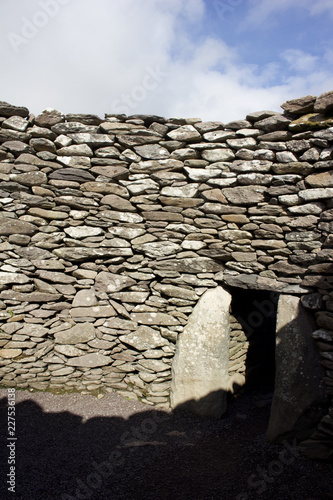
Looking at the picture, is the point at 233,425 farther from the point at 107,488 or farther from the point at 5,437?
the point at 5,437

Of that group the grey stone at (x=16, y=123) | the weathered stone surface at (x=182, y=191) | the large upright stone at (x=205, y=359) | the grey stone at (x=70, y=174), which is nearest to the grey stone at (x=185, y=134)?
the weathered stone surface at (x=182, y=191)

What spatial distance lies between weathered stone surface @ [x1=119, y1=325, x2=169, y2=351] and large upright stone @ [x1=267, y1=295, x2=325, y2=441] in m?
1.59

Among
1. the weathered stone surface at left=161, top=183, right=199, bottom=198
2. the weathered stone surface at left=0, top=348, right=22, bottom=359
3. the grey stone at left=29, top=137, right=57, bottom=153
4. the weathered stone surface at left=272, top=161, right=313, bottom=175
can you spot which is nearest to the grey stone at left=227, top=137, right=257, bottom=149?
the weathered stone surface at left=272, top=161, right=313, bottom=175

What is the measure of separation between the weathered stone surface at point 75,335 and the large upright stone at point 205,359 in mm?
1316

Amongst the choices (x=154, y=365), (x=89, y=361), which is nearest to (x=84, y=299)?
(x=89, y=361)

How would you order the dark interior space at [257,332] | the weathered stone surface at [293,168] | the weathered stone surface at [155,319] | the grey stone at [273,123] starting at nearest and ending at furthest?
the weathered stone surface at [293,168]
the grey stone at [273,123]
the weathered stone surface at [155,319]
the dark interior space at [257,332]

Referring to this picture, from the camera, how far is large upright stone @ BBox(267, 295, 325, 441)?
3641mm

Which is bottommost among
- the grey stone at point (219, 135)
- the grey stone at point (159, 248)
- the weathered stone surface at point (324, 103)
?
the grey stone at point (159, 248)

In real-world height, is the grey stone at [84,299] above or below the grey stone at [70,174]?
below

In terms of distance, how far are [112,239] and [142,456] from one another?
2.73 meters

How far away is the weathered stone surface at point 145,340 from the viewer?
450cm

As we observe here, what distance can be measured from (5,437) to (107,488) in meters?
1.40

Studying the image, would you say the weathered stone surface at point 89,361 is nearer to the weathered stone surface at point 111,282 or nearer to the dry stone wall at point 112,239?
the dry stone wall at point 112,239

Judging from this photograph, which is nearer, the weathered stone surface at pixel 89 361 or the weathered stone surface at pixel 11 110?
the weathered stone surface at pixel 11 110
